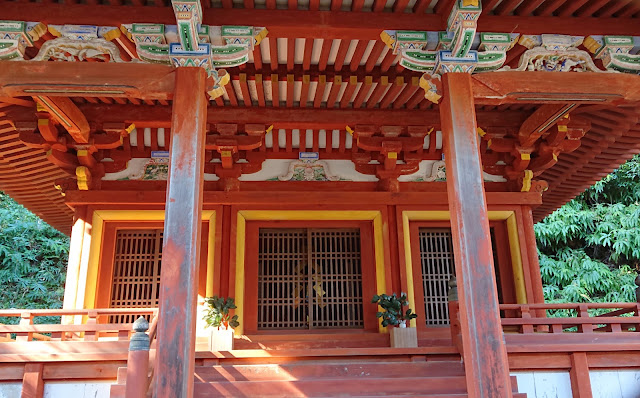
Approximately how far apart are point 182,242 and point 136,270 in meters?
3.74

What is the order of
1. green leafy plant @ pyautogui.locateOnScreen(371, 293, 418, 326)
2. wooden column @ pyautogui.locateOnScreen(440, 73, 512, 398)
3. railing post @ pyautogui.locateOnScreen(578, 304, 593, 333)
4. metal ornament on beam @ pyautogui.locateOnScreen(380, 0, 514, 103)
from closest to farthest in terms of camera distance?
wooden column @ pyautogui.locateOnScreen(440, 73, 512, 398), metal ornament on beam @ pyautogui.locateOnScreen(380, 0, 514, 103), railing post @ pyautogui.locateOnScreen(578, 304, 593, 333), green leafy plant @ pyautogui.locateOnScreen(371, 293, 418, 326)

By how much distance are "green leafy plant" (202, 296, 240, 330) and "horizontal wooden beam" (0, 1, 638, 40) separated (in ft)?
11.5

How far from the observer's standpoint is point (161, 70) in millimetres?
5199

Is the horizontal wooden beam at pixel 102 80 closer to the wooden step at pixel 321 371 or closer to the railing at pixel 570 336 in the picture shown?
the railing at pixel 570 336

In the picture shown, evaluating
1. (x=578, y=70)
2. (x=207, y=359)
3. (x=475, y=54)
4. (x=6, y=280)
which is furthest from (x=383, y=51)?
(x=6, y=280)

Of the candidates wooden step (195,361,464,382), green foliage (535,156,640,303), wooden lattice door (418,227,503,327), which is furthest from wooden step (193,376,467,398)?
green foliage (535,156,640,303)

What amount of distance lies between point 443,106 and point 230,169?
370 centimetres

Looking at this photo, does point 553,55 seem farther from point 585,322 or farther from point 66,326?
A: point 66,326

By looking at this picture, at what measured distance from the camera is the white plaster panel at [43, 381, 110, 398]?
525cm

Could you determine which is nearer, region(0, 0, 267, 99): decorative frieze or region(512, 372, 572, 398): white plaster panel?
region(0, 0, 267, 99): decorative frieze

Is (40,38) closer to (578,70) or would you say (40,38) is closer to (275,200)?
(275,200)

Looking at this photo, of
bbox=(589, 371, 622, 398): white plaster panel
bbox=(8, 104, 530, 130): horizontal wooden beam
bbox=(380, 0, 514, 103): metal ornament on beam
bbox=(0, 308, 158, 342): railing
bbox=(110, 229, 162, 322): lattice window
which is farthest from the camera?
bbox=(110, 229, 162, 322): lattice window

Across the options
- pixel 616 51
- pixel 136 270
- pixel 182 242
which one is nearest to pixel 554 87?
pixel 616 51

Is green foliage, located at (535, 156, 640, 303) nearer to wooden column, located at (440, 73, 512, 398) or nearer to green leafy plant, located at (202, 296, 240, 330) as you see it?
green leafy plant, located at (202, 296, 240, 330)
